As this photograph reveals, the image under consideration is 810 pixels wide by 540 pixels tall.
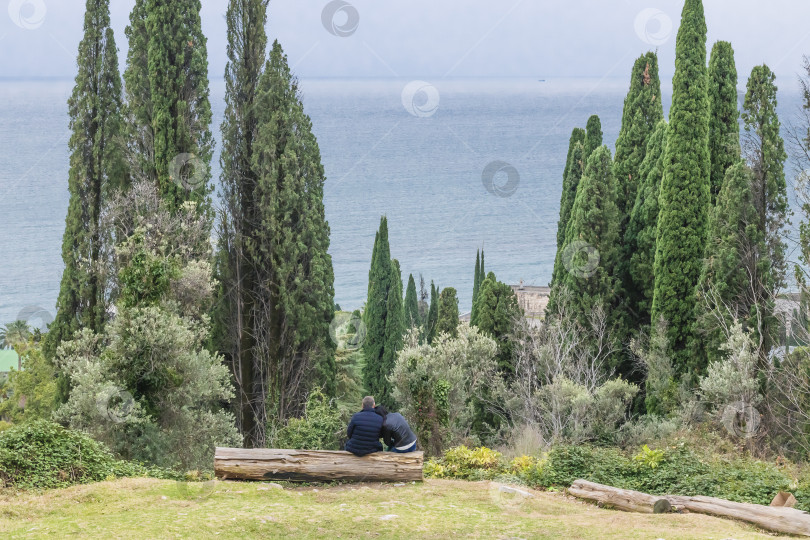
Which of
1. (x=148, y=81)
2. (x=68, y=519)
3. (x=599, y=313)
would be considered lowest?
(x=68, y=519)

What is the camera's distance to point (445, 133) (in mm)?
128750

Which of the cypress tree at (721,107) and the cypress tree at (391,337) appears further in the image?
the cypress tree at (391,337)

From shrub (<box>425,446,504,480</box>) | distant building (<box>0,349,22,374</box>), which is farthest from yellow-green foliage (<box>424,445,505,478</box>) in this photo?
distant building (<box>0,349,22,374</box>)

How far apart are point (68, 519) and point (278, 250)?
1608 centimetres

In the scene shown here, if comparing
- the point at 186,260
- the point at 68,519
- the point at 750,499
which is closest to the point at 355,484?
the point at 68,519

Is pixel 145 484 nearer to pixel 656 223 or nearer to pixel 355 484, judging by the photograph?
pixel 355 484

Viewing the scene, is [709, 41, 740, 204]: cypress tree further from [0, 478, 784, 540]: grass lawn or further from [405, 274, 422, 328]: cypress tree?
[405, 274, 422, 328]: cypress tree

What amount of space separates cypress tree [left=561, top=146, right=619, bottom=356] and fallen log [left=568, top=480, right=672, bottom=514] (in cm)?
1556

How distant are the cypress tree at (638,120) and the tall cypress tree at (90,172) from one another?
707 inches

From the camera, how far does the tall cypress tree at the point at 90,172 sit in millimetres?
25688

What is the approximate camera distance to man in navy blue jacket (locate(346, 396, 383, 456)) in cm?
1380

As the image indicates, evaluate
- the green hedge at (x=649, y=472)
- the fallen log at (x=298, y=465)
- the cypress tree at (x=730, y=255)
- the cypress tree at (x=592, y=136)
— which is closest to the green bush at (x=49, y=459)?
the fallen log at (x=298, y=465)

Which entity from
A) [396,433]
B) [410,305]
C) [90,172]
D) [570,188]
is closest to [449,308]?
[570,188]

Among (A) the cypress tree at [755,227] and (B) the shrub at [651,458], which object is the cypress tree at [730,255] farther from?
(B) the shrub at [651,458]
